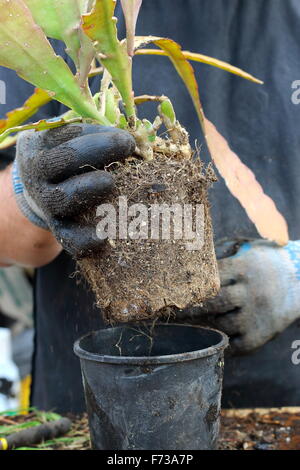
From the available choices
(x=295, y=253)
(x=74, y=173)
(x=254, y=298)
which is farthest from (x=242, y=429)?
(x=74, y=173)

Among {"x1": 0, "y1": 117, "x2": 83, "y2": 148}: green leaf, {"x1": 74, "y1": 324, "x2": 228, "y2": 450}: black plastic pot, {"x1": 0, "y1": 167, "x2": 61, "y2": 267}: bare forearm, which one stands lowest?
{"x1": 74, "y1": 324, "x2": 228, "y2": 450}: black plastic pot

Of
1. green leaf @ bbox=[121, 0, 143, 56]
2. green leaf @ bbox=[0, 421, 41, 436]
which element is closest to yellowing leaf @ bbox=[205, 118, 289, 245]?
green leaf @ bbox=[121, 0, 143, 56]

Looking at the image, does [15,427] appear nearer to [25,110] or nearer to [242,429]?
[242,429]

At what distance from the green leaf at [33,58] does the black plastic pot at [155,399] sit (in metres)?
0.35

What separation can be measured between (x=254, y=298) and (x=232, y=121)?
42 centimetres

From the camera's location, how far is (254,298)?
0.89 m

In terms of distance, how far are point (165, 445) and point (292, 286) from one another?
16.5 inches

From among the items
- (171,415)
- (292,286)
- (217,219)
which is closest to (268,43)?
(217,219)

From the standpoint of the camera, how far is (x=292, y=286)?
90 cm

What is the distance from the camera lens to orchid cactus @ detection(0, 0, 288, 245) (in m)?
0.58

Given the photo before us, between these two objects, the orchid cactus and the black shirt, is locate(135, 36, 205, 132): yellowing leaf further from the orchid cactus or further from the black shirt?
the black shirt

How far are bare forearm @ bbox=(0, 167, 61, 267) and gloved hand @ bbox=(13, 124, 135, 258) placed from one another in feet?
1.01

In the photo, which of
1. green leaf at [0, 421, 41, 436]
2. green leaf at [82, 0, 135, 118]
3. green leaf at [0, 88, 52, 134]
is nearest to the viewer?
green leaf at [82, 0, 135, 118]

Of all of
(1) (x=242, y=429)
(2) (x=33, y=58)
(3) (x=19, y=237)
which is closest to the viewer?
(2) (x=33, y=58)
